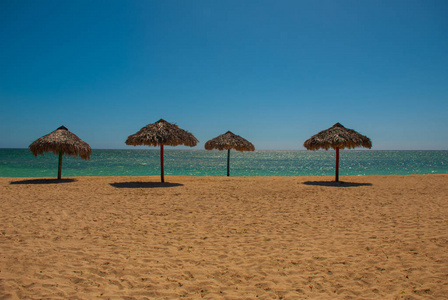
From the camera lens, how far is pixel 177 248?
4.31m

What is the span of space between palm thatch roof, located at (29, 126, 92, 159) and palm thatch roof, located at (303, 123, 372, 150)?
1150 centimetres

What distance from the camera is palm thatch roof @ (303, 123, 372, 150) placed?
1279cm

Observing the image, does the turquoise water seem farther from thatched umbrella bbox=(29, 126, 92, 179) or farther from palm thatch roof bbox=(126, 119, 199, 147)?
palm thatch roof bbox=(126, 119, 199, 147)

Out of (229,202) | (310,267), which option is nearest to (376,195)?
(229,202)

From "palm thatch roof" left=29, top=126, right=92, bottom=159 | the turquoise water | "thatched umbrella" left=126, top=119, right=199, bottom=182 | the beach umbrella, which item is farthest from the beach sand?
the turquoise water

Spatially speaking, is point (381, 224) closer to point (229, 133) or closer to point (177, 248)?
point (177, 248)

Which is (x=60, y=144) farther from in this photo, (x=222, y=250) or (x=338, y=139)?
(x=338, y=139)

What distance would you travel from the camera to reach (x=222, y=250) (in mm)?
4242

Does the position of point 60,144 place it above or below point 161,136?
below

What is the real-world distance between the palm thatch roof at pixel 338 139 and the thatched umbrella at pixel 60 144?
37.7 feet

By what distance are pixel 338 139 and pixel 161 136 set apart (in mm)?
8342

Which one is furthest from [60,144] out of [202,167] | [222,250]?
[202,167]

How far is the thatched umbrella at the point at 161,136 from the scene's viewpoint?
12.1m

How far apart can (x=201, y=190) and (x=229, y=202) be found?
249 cm
